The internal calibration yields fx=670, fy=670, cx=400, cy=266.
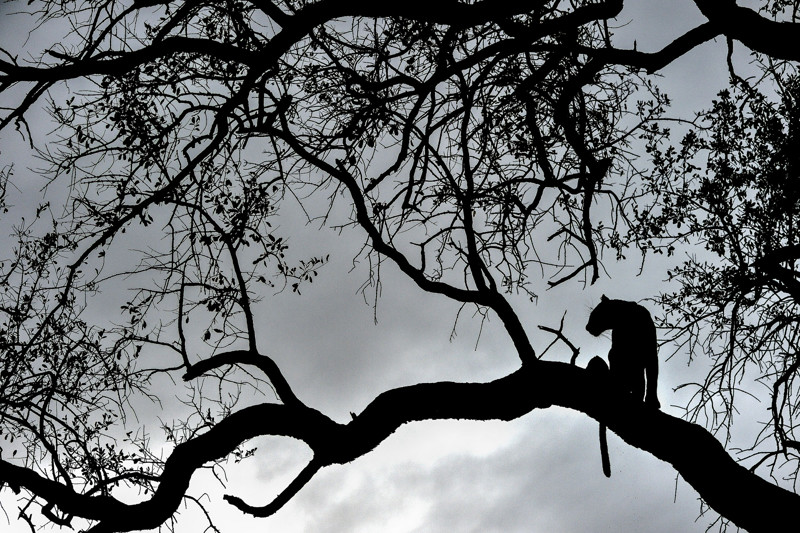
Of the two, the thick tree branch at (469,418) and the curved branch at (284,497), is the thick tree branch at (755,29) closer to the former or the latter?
the thick tree branch at (469,418)

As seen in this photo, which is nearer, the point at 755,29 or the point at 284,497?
the point at 755,29

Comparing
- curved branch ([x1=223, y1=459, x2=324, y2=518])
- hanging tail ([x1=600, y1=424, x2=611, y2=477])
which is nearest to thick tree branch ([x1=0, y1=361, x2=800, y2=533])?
curved branch ([x1=223, y1=459, x2=324, y2=518])

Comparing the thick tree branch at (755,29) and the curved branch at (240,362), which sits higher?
the thick tree branch at (755,29)

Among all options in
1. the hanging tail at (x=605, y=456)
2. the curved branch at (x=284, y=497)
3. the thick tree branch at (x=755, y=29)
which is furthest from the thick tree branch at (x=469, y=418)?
the thick tree branch at (x=755, y=29)

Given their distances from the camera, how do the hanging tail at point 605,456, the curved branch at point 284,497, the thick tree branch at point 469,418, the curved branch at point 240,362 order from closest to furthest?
the thick tree branch at point 469,418, the curved branch at point 284,497, the curved branch at point 240,362, the hanging tail at point 605,456

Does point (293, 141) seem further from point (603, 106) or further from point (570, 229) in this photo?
point (603, 106)

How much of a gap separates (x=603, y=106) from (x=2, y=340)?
7.14 metres

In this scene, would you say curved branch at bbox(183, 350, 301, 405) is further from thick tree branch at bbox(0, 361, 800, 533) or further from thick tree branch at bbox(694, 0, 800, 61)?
thick tree branch at bbox(694, 0, 800, 61)

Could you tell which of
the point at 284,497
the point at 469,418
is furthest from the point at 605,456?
the point at 284,497

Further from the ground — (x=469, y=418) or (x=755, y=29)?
(x=755, y=29)

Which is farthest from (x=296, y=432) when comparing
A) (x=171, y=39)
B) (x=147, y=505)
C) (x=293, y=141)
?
(x=171, y=39)

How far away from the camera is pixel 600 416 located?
4.41m

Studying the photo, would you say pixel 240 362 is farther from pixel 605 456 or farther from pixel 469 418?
pixel 605 456

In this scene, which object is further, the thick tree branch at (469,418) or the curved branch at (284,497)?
the curved branch at (284,497)
